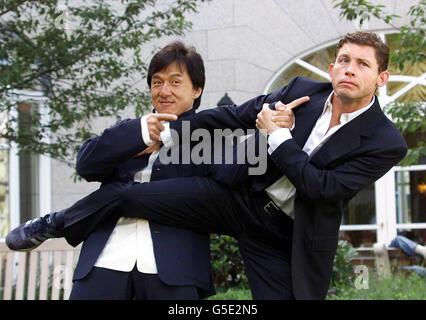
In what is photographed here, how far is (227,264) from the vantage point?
20.0 ft

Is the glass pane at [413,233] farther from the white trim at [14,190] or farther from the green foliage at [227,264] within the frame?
the white trim at [14,190]

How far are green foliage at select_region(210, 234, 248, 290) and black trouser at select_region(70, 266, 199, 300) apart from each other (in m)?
3.57

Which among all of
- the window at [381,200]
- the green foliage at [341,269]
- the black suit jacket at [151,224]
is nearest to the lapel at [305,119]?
the black suit jacket at [151,224]

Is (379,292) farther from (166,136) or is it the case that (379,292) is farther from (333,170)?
(166,136)

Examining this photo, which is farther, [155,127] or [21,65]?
[21,65]

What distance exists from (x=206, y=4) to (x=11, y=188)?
13.3 feet

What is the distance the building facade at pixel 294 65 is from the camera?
332 inches

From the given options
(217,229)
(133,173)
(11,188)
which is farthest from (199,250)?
(11,188)

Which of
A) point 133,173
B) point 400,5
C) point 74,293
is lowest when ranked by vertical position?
point 74,293

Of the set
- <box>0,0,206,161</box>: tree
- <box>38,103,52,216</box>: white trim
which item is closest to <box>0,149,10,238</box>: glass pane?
<box>38,103,52,216</box>: white trim

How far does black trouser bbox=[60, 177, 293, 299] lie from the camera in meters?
2.57

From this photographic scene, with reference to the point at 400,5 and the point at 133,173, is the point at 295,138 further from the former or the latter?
the point at 400,5

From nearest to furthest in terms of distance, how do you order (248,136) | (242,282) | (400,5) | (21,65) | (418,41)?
1. (248,136)
2. (418,41)
3. (21,65)
4. (242,282)
5. (400,5)

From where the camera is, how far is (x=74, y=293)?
256 centimetres
